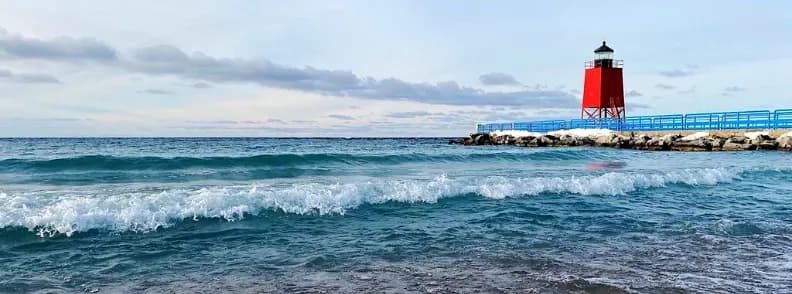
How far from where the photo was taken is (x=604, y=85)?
4400cm

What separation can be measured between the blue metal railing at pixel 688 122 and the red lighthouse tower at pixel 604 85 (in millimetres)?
993

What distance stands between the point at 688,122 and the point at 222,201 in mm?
36236

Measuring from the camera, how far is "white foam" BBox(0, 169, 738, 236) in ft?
25.9

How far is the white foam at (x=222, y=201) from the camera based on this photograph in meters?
7.89

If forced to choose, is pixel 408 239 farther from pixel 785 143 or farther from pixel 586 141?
pixel 586 141

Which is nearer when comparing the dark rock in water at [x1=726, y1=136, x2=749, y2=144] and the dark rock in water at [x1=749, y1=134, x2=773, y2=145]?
the dark rock in water at [x1=749, y1=134, x2=773, y2=145]

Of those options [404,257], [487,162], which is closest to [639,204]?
[404,257]

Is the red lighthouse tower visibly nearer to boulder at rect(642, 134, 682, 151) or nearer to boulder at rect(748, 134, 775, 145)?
boulder at rect(642, 134, 682, 151)

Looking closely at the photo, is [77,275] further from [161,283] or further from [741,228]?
[741,228]

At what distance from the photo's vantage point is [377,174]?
18031 mm

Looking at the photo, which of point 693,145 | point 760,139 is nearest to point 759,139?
point 760,139

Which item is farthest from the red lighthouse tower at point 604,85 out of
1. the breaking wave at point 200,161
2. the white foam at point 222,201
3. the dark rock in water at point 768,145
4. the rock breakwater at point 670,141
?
the white foam at point 222,201

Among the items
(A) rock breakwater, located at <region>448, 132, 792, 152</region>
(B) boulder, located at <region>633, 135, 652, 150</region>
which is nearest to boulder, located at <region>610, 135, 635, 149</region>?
(A) rock breakwater, located at <region>448, 132, 792, 152</region>

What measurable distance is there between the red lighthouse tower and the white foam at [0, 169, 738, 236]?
105 ft
